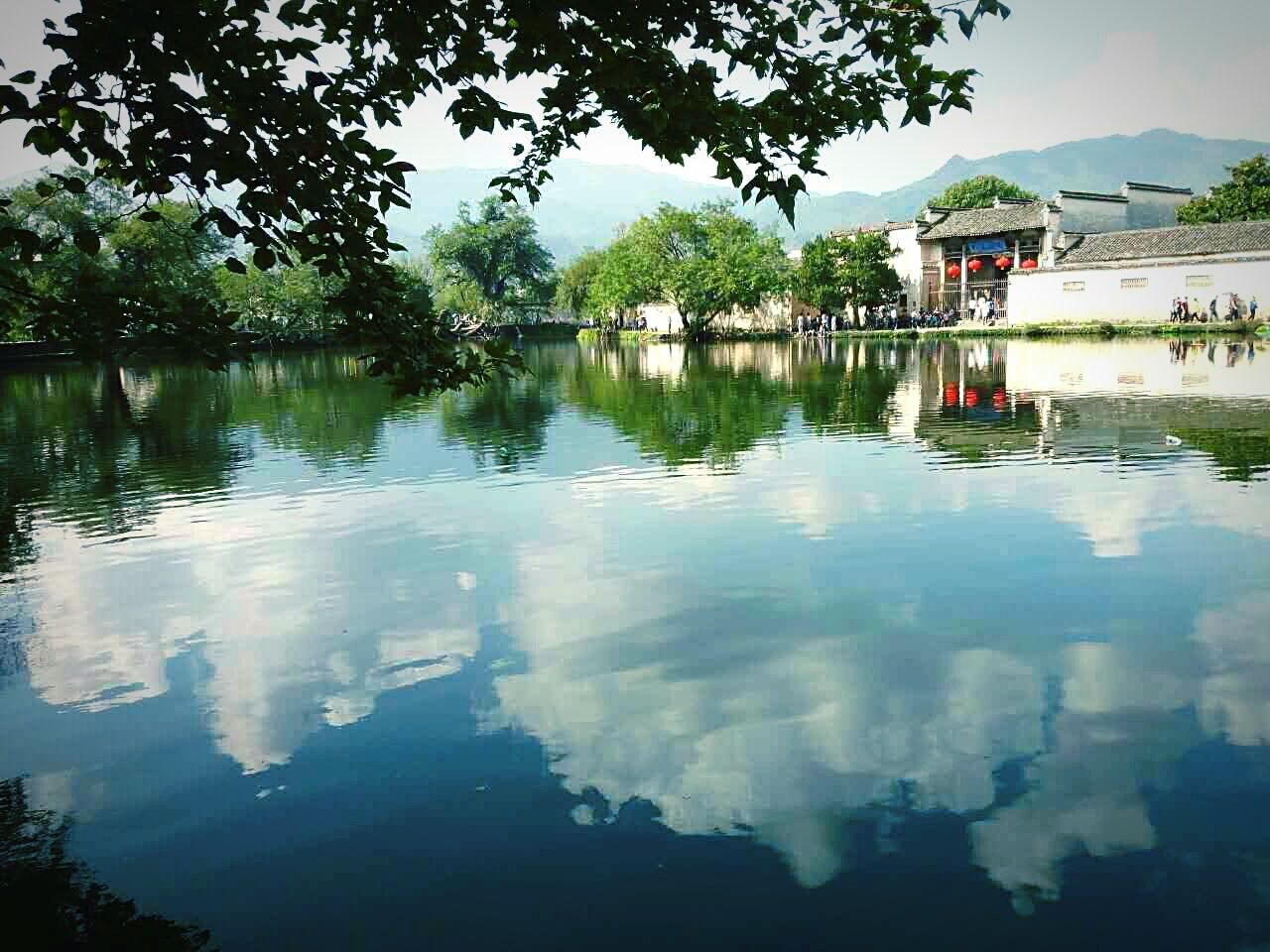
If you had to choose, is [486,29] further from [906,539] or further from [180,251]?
[180,251]

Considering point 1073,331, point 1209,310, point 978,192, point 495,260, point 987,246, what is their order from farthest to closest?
point 495,260, point 978,192, point 987,246, point 1209,310, point 1073,331

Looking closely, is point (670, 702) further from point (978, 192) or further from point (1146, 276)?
point (978, 192)

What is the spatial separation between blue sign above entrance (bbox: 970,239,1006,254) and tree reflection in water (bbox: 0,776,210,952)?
260ft

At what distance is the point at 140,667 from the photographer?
6.80 m

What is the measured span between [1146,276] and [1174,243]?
2905 mm

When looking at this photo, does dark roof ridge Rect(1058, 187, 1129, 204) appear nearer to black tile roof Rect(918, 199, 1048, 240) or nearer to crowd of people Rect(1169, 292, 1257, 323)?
black tile roof Rect(918, 199, 1048, 240)

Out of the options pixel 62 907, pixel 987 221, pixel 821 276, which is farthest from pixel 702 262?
pixel 62 907

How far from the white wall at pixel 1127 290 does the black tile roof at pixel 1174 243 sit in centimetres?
88

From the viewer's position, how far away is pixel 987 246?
75.0 metres

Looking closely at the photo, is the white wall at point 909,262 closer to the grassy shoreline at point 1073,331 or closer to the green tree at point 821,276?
the green tree at point 821,276

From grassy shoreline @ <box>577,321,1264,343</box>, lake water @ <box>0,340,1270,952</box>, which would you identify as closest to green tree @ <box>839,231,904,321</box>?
grassy shoreline @ <box>577,321,1264,343</box>

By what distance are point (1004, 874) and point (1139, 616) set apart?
3.84m

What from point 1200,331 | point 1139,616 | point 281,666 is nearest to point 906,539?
point 1139,616

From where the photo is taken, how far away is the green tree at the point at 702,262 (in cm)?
7406
